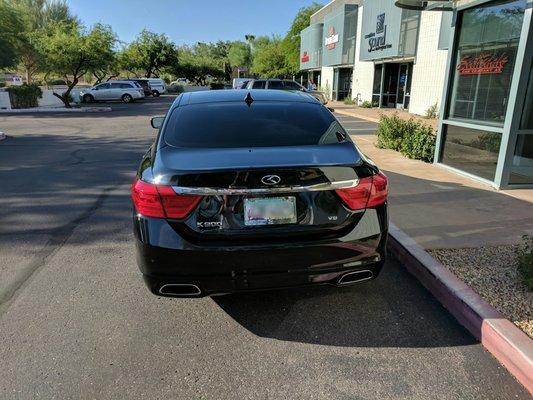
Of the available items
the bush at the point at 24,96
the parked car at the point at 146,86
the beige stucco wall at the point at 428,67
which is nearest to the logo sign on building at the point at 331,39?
the beige stucco wall at the point at 428,67

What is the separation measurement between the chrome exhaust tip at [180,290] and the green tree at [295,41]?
164 ft

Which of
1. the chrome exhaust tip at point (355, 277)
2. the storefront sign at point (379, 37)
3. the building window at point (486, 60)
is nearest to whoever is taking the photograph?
the chrome exhaust tip at point (355, 277)

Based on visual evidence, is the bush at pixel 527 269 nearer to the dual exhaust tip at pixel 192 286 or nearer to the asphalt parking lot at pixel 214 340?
the asphalt parking lot at pixel 214 340

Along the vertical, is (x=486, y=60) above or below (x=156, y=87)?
above

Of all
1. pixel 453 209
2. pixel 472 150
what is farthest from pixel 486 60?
pixel 453 209

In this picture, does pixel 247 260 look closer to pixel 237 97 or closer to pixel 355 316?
pixel 355 316

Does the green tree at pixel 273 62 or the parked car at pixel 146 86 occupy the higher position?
the green tree at pixel 273 62

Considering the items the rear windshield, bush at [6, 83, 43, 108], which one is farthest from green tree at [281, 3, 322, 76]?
the rear windshield

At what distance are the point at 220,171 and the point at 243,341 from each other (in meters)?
1.26

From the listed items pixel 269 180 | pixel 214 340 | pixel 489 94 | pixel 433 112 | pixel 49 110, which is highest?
pixel 489 94

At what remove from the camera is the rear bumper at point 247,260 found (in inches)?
110

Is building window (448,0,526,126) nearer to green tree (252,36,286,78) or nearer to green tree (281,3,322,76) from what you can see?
green tree (281,3,322,76)

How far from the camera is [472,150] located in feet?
→ 24.0

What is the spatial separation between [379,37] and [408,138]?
15414 mm
